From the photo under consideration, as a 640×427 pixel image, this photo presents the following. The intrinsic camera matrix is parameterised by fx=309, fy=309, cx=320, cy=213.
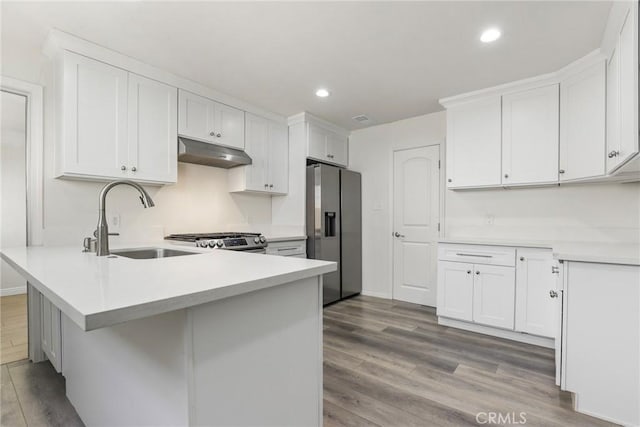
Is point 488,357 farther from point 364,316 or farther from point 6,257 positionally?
point 6,257

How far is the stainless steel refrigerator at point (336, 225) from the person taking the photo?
12.3ft

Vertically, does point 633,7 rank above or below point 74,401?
above

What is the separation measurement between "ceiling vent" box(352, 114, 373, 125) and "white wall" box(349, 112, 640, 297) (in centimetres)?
24

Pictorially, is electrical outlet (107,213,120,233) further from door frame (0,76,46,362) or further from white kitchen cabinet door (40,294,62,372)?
white kitchen cabinet door (40,294,62,372)

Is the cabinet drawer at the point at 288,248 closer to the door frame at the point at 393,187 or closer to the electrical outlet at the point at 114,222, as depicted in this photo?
the door frame at the point at 393,187

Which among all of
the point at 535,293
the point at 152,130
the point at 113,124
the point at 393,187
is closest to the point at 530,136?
the point at 535,293

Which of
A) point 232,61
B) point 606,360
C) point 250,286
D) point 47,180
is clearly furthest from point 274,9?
point 606,360

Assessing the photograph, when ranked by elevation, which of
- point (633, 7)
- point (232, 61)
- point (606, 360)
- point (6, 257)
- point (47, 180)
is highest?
point (232, 61)

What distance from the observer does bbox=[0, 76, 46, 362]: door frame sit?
230 centimetres

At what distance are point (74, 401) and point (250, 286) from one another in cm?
159

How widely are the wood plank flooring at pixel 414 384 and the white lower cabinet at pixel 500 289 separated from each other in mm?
166

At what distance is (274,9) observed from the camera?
1.91 metres

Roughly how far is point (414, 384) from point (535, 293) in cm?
143

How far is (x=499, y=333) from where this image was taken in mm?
2822
